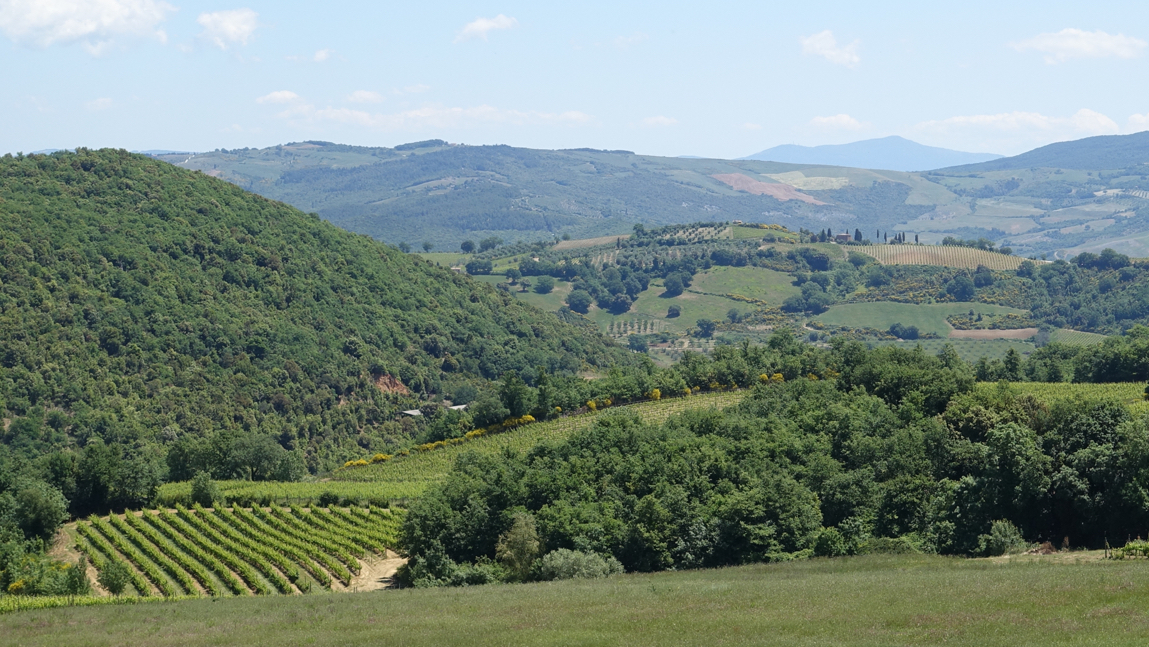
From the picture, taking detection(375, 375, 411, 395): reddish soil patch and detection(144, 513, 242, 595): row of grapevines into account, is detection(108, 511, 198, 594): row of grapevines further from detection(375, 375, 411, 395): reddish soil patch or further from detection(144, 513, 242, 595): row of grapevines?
detection(375, 375, 411, 395): reddish soil patch

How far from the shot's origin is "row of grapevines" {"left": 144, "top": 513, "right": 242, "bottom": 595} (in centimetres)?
6431

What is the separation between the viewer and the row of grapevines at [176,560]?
65.1 meters

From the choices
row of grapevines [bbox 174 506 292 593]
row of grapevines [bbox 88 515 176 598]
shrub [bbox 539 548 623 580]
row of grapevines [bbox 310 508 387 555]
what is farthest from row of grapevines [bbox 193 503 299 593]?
shrub [bbox 539 548 623 580]

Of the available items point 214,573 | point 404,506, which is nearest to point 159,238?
point 404,506

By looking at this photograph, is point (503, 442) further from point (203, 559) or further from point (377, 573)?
point (377, 573)

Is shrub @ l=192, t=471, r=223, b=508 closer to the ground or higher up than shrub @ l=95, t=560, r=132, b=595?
closer to the ground

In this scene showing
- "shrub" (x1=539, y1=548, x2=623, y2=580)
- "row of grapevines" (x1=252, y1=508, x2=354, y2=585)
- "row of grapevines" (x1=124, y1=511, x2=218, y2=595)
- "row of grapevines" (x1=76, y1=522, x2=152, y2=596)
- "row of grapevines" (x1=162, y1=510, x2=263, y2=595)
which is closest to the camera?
"shrub" (x1=539, y1=548, x2=623, y2=580)

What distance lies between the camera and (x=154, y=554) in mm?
72562

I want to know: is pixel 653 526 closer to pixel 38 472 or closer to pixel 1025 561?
pixel 1025 561

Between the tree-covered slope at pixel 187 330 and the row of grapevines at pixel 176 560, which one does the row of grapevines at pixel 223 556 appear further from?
the tree-covered slope at pixel 187 330

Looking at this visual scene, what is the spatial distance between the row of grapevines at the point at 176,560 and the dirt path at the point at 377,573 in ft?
27.8

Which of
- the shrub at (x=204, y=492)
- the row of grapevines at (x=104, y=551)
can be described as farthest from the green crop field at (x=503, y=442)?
the row of grapevines at (x=104, y=551)

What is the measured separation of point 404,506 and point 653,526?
31.6 m

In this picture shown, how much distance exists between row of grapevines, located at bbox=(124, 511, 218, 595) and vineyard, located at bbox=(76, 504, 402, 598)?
66 mm
